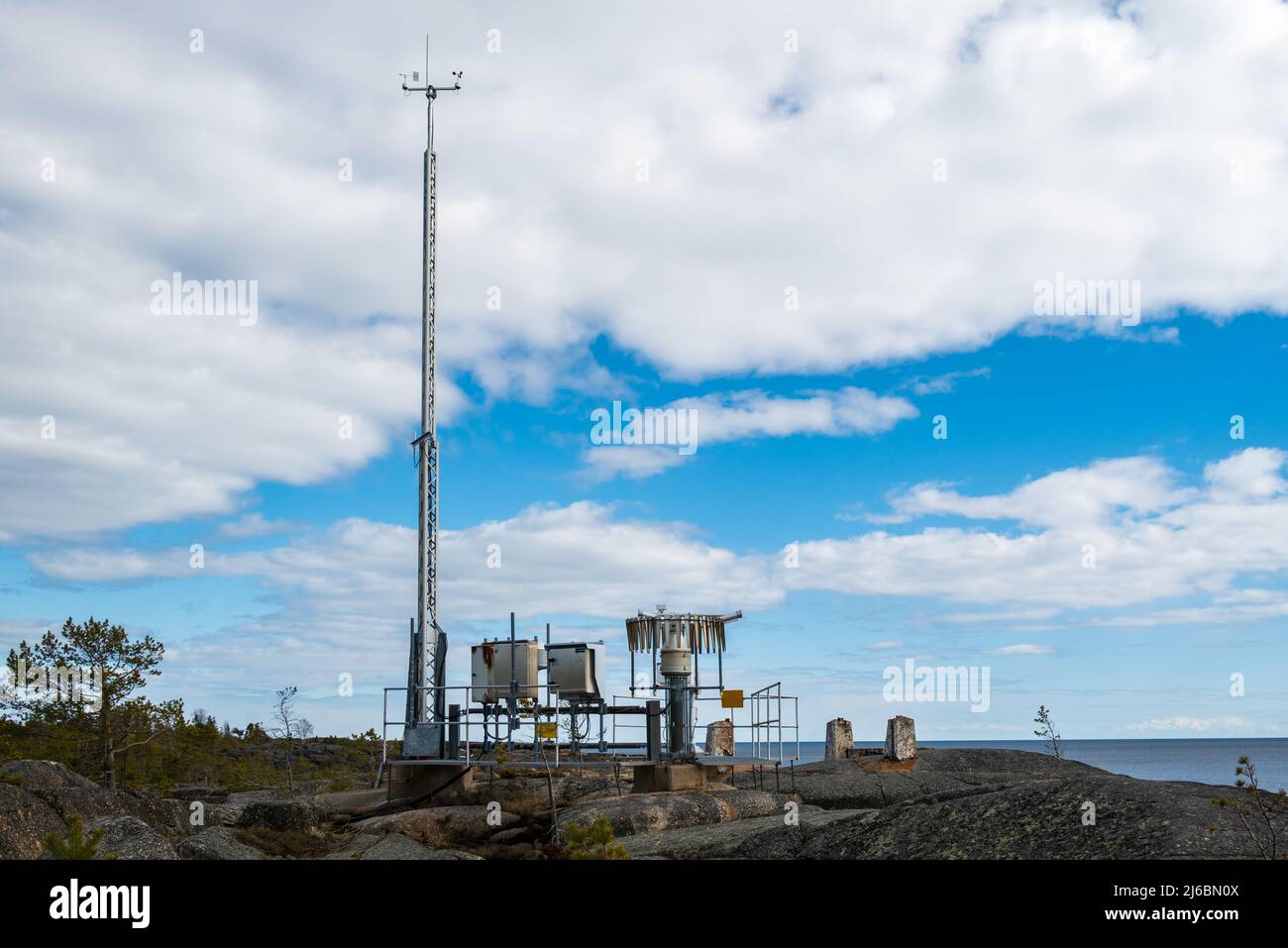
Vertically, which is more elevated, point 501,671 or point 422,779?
point 501,671

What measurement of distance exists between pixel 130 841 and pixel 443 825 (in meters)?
6.29

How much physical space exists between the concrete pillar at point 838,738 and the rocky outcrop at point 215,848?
23914 mm

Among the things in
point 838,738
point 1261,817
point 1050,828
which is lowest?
point 838,738

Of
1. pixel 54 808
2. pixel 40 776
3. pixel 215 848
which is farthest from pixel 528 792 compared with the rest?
pixel 54 808

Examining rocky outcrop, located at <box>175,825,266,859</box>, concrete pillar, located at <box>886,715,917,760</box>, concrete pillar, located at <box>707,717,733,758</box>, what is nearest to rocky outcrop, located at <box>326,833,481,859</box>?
rocky outcrop, located at <box>175,825,266,859</box>

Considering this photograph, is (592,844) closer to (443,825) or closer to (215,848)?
(215,848)

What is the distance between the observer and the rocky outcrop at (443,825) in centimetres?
1886

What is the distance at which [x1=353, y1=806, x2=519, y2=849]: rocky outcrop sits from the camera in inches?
742

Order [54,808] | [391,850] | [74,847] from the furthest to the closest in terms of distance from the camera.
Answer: [54,808]
[391,850]
[74,847]

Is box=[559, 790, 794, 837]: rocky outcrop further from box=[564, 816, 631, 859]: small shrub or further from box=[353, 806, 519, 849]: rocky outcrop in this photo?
box=[564, 816, 631, 859]: small shrub

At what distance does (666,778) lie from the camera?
74.5ft
